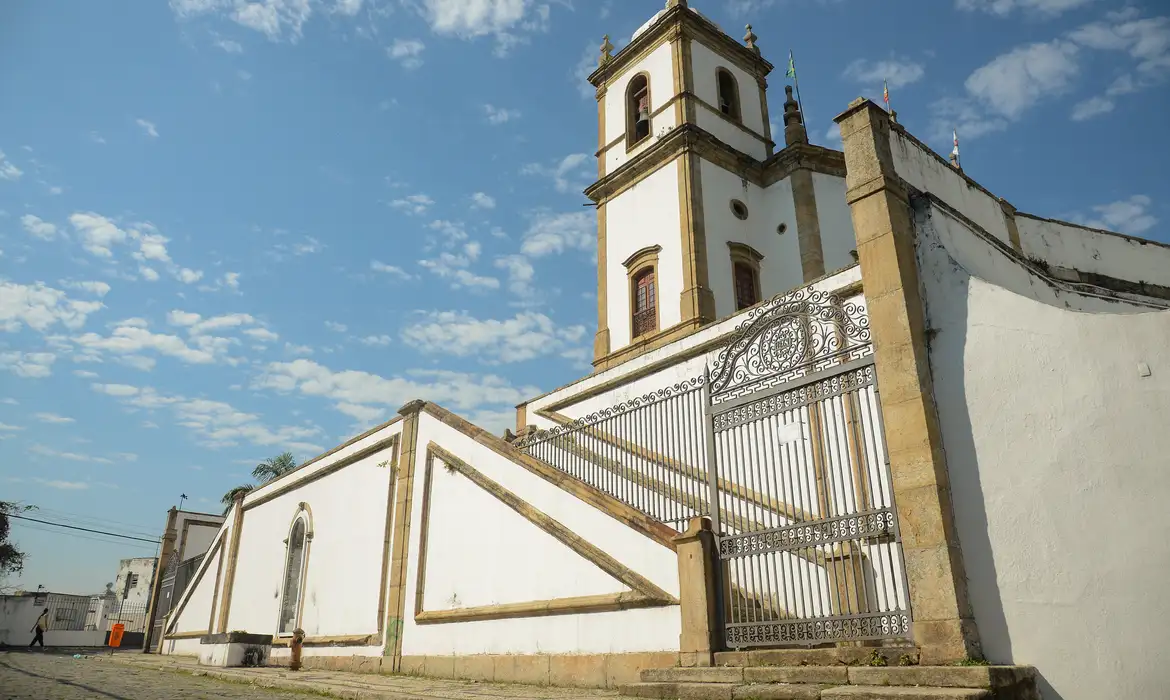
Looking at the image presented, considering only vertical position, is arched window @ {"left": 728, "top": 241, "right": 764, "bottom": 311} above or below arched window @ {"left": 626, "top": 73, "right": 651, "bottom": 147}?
below

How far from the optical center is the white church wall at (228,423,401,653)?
1223cm

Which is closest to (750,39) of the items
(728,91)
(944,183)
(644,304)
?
(728,91)

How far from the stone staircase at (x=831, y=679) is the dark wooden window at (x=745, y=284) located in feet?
43.6

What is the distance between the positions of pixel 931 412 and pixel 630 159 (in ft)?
52.3

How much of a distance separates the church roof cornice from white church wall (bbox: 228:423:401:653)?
14418 mm

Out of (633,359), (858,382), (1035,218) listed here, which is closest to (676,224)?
(633,359)

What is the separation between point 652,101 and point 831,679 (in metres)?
18.5

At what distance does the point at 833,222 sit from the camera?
1922cm

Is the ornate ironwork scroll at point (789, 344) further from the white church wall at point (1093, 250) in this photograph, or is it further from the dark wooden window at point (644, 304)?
the dark wooden window at point (644, 304)

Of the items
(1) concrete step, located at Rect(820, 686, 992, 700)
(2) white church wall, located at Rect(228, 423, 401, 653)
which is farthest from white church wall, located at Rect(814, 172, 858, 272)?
(1) concrete step, located at Rect(820, 686, 992, 700)

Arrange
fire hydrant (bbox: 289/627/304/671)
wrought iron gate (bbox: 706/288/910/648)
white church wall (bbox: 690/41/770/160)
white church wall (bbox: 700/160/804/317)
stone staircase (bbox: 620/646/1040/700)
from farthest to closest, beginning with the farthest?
white church wall (bbox: 690/41/770/160), white church wall (bbox: 700/160/804/317), fire hydrant (bbox: 289/627/304/671), wrought iron gate (bbox: 706/288/910/648), stone staircase (bbox: 620/646/1040/700)

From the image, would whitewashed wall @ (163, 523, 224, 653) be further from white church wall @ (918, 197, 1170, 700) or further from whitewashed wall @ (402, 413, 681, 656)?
white church wall @ (918, 197, 1170, 700)

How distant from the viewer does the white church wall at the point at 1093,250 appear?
8969 millimetres

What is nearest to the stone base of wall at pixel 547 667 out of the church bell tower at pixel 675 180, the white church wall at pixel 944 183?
the white church wall at pixel 944 183
